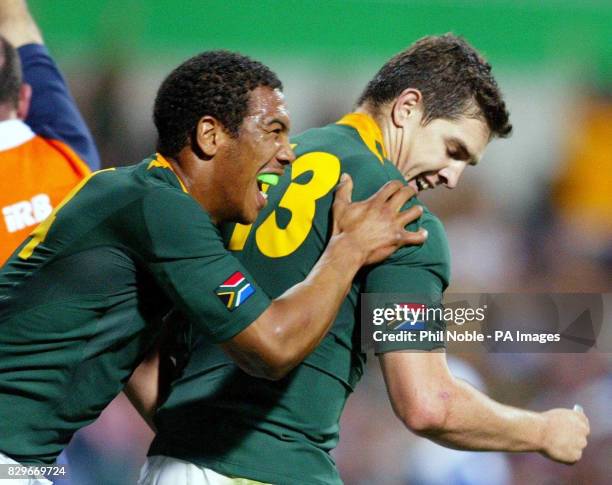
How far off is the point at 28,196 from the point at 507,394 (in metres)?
2.84

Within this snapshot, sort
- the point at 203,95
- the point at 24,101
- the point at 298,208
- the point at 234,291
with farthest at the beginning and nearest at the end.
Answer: the point at 24,101 → the point at 298,208 → the point at 203,95 → the point at 234,291

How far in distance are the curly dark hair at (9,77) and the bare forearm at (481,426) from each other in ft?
8.28

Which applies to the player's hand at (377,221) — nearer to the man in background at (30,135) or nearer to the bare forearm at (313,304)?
the bare forearm at (313,304)

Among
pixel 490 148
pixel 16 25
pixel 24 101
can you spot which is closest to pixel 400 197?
pixel 24 101

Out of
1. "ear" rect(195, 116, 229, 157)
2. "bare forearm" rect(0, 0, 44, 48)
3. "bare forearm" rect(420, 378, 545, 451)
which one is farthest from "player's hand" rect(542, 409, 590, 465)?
"bare forearm" rect(0, 0, 44, 48)

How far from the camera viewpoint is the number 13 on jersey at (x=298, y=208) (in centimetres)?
254

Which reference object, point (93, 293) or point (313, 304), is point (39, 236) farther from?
point (313, 304)

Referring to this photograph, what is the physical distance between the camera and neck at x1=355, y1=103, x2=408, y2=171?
2.94 metres

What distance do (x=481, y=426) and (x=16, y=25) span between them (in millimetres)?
2916

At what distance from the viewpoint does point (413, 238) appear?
245 cm

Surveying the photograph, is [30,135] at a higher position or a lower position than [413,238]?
lower

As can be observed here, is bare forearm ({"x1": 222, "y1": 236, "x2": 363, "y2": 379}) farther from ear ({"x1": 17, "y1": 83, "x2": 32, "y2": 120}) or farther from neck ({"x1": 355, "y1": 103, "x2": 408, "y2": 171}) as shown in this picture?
ear ({"x1": 17, "y1": 83, "x2": 32, "y2": 120})

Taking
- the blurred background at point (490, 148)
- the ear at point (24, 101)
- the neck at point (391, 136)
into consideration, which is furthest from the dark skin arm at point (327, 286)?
the blurred background at point (490, 148)

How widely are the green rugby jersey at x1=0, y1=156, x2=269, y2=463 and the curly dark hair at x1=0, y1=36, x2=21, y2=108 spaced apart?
2142 millimetres
